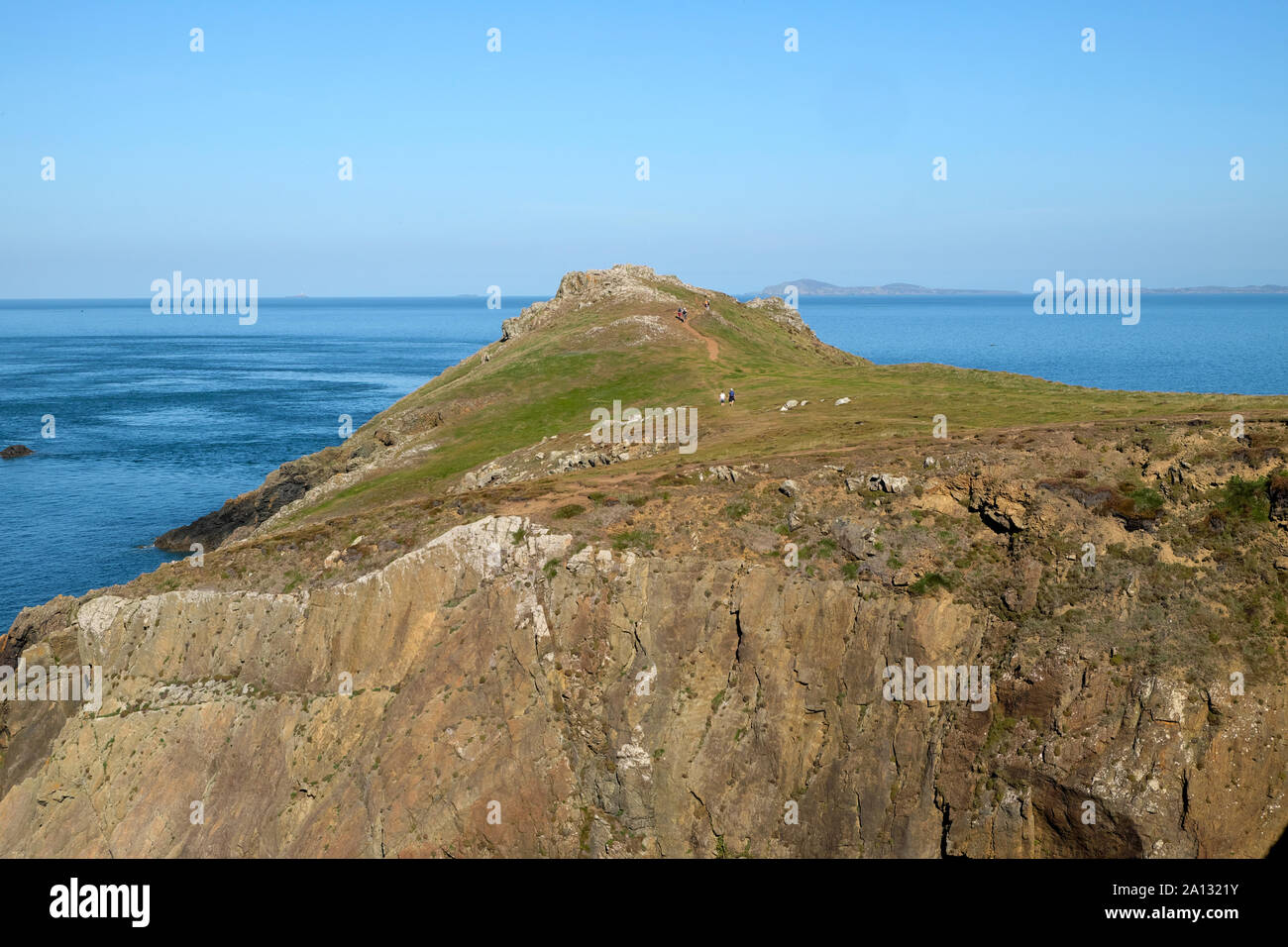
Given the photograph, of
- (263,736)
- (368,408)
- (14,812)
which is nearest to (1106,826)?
(263,736)

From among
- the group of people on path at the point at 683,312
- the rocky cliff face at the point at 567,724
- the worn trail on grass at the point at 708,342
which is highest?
the group of people on path at the point at 683,312

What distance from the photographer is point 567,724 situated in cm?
3644

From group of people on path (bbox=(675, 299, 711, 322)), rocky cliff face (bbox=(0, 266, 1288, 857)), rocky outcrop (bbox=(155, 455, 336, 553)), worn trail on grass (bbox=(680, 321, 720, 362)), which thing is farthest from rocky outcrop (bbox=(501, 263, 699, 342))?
rocky cliff face (bbox=(0, 266, 1288, 857))

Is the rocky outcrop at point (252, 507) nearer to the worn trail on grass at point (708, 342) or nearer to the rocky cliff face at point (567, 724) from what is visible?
the worn trail on grass at point (708, 342)

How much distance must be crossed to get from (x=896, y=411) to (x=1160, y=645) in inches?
1019

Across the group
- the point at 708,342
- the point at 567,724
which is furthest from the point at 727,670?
the point at 708,342

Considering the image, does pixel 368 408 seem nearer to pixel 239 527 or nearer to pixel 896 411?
pixel 239 527

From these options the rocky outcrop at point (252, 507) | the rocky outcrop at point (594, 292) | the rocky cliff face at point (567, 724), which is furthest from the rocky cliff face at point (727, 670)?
the rocky outcrop at point (594, 292)

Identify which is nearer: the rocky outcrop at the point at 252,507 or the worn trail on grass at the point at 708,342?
the rocky outcrop at the point at 252,507

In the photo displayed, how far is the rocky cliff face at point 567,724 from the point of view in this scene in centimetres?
3209

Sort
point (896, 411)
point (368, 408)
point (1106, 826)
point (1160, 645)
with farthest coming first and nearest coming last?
point (368, 408) < point (896, 411) < point (1160, 645) < point (1106, 826)

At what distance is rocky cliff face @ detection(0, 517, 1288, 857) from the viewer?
32.1 metres

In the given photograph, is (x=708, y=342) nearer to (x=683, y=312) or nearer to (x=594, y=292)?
(x=683, y=312)

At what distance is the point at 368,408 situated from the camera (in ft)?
486
